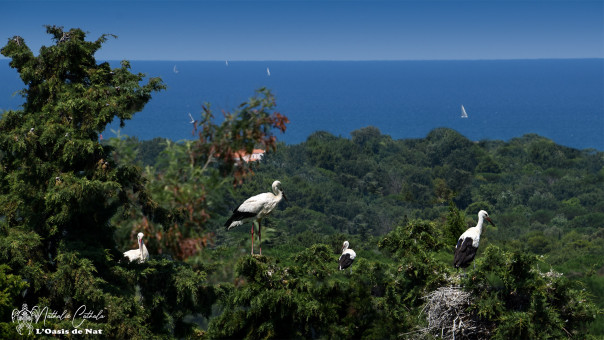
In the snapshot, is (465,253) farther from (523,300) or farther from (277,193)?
(277,193)

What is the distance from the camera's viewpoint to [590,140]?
12456cm

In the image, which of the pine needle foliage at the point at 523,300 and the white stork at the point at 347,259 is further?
the white stork at the point at 347,259

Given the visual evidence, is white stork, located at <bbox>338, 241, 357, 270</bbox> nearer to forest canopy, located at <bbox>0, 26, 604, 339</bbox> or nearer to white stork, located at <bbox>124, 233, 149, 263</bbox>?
forest canopy, located at <bbox>0, 26, 604, 339</bbox>

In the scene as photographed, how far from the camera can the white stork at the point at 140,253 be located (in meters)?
9.40

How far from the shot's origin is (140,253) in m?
9.59

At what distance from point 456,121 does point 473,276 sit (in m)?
148

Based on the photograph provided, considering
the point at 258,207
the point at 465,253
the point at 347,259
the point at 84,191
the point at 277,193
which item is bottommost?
the point at 347,259

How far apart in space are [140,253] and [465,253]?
4.80 m
